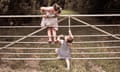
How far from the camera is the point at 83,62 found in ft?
23.6

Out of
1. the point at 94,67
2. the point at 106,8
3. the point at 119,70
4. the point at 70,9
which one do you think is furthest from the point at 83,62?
the point at 70,9

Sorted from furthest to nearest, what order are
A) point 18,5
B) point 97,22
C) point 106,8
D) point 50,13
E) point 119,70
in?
point 97,22
point 106,8
point 18,5
point 119,70
point 50,13

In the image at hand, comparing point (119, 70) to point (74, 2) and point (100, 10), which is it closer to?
point (100, 10)

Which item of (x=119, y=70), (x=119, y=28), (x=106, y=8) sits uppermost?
(x=106, y=8)

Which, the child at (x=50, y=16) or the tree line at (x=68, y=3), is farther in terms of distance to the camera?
the tree line at (x=68, y=3)

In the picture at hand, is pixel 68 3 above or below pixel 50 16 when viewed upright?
below

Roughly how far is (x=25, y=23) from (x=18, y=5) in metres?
0.96

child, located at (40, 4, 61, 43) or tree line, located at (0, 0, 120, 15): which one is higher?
child, located at (40, 4, 61, 43)

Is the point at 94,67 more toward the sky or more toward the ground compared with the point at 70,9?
more toward the ground

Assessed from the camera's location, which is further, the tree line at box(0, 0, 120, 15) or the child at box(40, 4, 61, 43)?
the tree line at box(0, 0, 120, 15)

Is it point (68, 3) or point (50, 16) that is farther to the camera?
point (68, 3)

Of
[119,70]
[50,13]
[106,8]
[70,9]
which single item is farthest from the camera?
[70,9]

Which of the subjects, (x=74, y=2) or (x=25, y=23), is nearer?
(x=25, y=23)

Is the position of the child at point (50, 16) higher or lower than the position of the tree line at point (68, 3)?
higher
